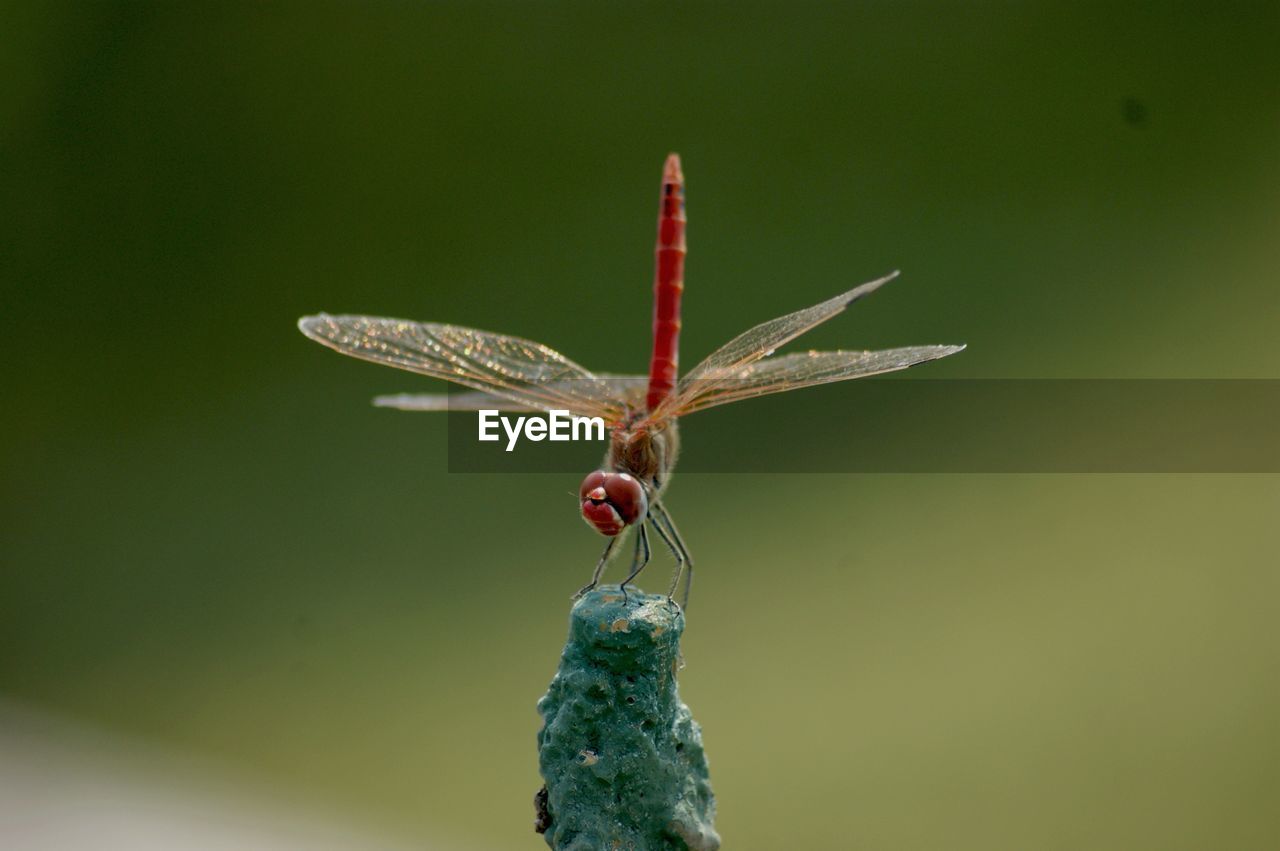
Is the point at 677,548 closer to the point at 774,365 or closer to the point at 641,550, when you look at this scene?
the point at 641,550

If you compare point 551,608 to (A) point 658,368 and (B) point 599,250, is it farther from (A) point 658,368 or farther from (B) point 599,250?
(A) point 658,368

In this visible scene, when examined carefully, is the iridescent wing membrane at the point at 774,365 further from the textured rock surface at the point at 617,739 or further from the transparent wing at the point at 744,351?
the textured rock surface at the point at 617,739

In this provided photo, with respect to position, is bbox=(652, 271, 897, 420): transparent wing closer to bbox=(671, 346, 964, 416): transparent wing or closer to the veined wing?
bbox=(671, 346, 964, 416): transparent wing

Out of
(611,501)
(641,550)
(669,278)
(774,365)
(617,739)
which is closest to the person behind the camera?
(617,739)

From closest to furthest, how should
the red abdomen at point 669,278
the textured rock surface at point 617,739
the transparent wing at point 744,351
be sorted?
the textured rock surface at point 617,739 → the transparent wing at point 744,351 → the red abdomen at point 669,278

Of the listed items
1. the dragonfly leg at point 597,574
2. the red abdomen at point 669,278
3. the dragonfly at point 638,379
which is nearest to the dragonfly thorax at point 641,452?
the dragonfly at point 638,379

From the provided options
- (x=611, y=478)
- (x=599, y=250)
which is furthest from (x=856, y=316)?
(x=611, y=478)

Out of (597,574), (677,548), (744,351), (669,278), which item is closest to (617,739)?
(597,574)

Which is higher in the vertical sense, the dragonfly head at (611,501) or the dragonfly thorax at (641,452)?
the dragonfly thorax at (641,452)
